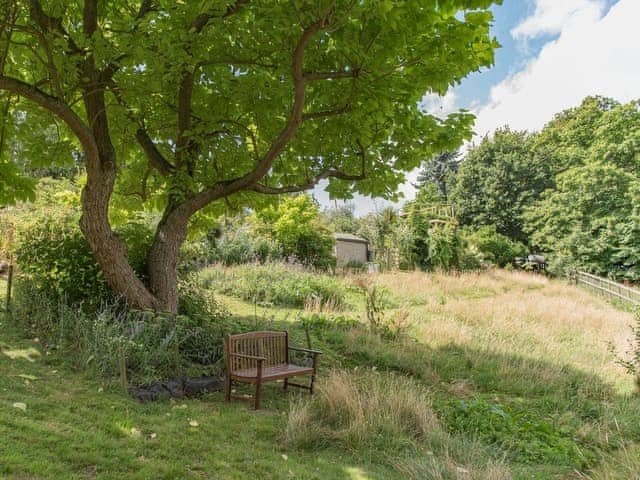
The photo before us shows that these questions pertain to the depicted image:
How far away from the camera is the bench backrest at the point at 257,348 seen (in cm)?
559

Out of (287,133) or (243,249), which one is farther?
(243,249)

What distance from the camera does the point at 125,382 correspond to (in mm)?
4914

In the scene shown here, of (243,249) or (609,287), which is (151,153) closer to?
(243,249)

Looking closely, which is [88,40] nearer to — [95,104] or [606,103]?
[95,104]

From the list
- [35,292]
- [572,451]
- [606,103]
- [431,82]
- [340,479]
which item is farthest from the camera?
[606,103]

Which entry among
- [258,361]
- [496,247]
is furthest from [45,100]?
[496,247]

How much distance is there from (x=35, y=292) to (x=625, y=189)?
2863 cm

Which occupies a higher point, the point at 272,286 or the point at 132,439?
the point at 272,286

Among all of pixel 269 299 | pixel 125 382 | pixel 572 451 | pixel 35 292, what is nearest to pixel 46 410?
pixel 125 382

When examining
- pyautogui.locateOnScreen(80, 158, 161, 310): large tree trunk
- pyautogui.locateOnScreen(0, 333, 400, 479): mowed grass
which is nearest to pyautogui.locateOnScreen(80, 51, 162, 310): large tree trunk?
pyautogui.locateOnScreen(80, 158, 161, 310): large tree trunk

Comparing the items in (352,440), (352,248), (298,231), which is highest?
(298,231)

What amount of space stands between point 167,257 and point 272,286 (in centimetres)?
621

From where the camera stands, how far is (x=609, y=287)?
68.6 feet

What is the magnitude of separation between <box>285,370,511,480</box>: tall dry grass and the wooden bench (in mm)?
696
